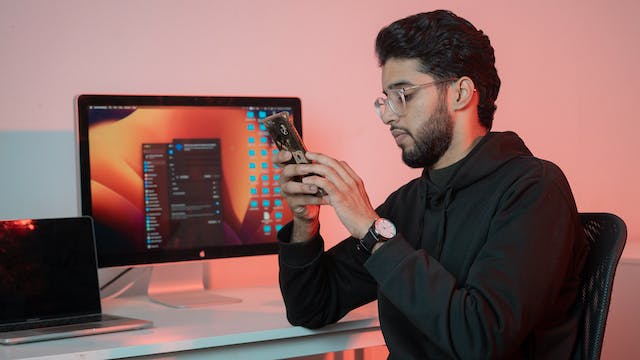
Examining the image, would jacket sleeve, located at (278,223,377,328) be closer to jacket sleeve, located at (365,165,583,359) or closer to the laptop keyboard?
jacket sleeve, located at (365,165,583,359)

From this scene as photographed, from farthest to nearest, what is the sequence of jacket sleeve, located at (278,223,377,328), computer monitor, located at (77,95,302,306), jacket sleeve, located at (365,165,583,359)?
computer monitor, located at (77,95,302,306)
jacket sleeve, located at (278,223,377,328)
jacket sleeve, located at (365,165,583,359)

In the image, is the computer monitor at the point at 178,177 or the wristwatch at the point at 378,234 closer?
the wristwatch at the point at 378,234

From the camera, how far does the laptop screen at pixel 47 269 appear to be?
1.76m

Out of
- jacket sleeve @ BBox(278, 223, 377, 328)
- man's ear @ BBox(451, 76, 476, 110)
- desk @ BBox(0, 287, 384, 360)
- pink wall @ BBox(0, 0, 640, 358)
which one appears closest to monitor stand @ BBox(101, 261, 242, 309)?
desk @ BBox(0, 287, 384, 360)

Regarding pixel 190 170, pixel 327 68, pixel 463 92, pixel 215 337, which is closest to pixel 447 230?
pixel 463 92

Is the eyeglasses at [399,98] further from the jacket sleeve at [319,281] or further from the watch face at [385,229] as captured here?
the jacket sleeve at [319,281]

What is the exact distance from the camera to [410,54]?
5.07 ft

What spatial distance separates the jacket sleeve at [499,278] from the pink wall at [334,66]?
111 centimetres

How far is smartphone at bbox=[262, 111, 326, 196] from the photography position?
1570mm

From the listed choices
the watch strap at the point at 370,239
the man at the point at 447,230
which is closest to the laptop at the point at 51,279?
the man at the point at 447,230

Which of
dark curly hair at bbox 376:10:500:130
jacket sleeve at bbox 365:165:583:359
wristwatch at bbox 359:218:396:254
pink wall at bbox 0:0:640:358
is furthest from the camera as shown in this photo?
pink wall at bbox 0:0:640:358

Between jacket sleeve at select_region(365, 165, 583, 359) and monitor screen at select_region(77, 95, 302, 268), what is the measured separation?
75 centimetres

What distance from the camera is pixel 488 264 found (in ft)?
4.37

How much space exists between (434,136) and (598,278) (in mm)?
394
